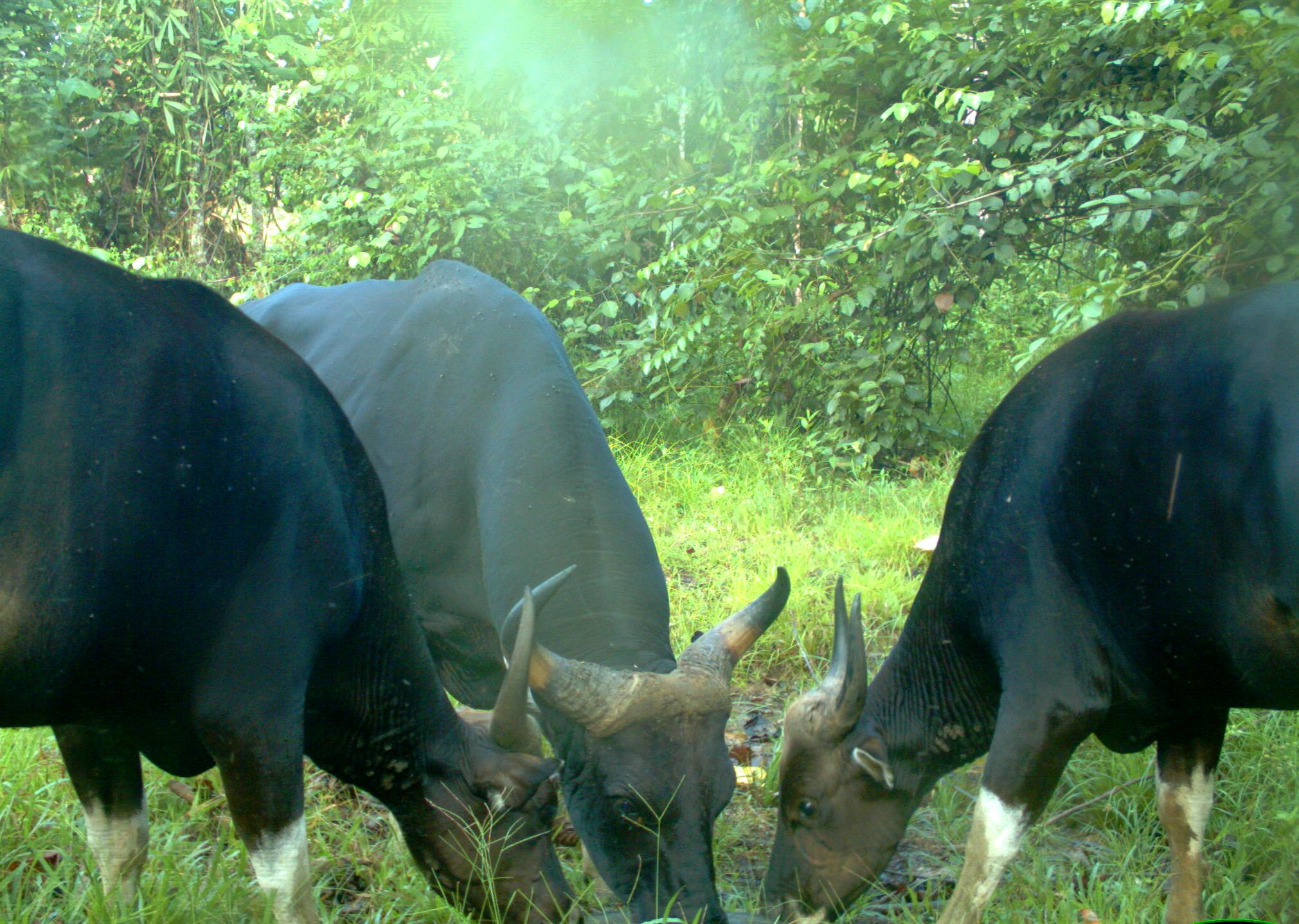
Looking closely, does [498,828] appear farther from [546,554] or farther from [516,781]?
[546,554]

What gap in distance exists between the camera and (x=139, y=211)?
10.7 metres

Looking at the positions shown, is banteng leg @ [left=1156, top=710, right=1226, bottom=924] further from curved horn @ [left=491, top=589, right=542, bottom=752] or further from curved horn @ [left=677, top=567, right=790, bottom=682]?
curved horn @ [left=491, top=589, right=542, bottom=752]

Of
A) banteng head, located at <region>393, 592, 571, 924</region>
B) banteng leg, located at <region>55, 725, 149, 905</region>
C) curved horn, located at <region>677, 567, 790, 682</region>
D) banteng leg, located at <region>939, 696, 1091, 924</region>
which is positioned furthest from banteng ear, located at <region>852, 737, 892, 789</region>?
banteng leg, located at <region>55, 725, 149, 905</region>

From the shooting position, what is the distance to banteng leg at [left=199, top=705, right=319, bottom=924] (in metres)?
2.73

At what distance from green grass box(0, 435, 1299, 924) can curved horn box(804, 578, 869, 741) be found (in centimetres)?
57

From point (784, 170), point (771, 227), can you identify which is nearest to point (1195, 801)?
point (784, 170)

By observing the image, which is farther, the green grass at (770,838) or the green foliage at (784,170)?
the green foliage at (784,170)

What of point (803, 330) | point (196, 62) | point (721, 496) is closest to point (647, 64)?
point (803, 330)

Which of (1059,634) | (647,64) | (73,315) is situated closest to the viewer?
(73,315)

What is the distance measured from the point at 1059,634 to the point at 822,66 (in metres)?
4.50

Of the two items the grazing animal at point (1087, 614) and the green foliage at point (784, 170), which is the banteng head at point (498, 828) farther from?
the green foliage at point (784, 170)

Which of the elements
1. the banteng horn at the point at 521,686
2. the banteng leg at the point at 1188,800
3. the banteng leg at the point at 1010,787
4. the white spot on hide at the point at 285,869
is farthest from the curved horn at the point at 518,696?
the banteng leg at the point at 1188,800

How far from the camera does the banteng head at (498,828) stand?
3.15m

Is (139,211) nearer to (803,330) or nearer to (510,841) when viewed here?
(803,330)
